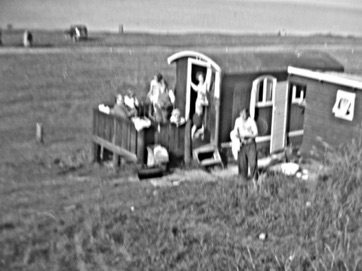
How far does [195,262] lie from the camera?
9.36 metres

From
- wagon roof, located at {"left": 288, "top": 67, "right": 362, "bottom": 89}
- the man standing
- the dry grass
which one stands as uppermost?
wagon roof, located at {"left": 288, "top": 67, "right": 362, "bottom": 89}

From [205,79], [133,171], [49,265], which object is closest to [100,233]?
[49,265]

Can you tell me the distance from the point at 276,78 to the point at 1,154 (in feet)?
24.8

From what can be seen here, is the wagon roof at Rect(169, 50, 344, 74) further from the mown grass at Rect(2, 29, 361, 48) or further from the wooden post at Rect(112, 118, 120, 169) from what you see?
the mown grass at Rect(2, 29, 361, 48)

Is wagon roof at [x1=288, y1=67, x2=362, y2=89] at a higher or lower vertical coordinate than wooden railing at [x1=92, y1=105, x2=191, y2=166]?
higher

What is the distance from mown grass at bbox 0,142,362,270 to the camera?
9.34 meters

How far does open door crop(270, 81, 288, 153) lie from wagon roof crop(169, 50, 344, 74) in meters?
0.58

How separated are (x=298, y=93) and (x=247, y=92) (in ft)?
6.27

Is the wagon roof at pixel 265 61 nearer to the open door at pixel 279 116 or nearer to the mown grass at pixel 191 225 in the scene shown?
the open door at pixel 279 116

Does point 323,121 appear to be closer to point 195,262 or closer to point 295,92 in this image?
point 295,92

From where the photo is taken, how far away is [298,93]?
17641 mm

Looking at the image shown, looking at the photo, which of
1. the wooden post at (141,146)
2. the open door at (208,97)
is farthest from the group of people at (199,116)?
the wooden post at (141,146)

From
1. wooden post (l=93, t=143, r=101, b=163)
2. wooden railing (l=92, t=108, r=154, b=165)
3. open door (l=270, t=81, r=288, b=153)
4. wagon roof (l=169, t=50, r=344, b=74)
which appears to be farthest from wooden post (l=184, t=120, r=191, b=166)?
open door (l=270, t=81, r=288, b=153)

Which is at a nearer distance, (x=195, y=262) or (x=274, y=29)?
(x=195, y=262)
